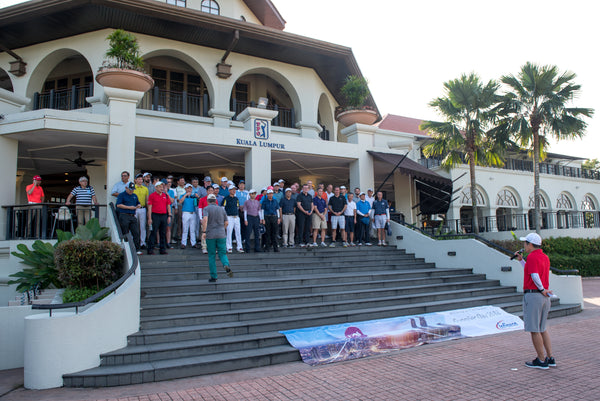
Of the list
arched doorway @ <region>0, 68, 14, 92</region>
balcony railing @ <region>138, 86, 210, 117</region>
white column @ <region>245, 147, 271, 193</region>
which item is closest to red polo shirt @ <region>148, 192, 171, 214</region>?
white column @ <region>245, 147, 271, 193</region>

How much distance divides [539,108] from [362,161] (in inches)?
448

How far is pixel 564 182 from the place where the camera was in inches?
1353

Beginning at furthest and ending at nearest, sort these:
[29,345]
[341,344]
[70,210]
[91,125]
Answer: [91,125]
[70,210]
[341,344]
[29,345]

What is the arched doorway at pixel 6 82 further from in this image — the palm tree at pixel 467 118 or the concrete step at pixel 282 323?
the palm tree at pixel 467 118

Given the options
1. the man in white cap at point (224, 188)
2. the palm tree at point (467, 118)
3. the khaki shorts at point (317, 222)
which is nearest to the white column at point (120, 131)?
the man in white cap at point (224, 188)

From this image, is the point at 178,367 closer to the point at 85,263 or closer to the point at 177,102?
the point at 85,263

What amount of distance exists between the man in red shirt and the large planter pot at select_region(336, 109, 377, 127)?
8684 mm

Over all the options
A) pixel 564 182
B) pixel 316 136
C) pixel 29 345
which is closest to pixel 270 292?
pixel 29 345

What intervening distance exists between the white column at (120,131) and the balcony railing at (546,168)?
21.1 m

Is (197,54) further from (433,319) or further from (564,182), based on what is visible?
(564,182)

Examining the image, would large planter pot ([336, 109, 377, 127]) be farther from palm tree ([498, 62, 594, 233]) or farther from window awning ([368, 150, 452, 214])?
palm tree ([498, 62, 594, 233])

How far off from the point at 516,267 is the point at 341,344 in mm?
6739

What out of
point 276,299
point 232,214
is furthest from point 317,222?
point 276,299

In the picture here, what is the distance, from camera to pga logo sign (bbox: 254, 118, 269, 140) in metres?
14.1
